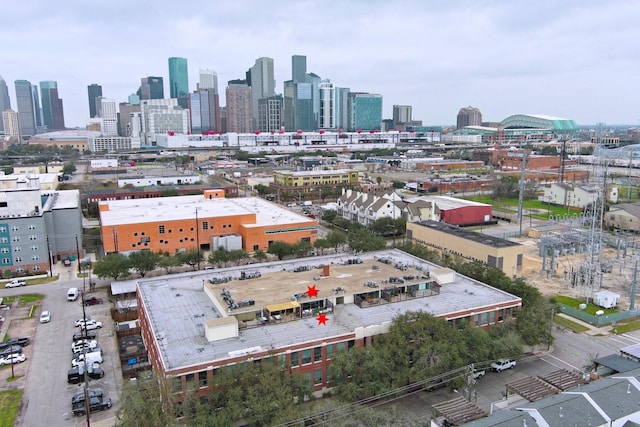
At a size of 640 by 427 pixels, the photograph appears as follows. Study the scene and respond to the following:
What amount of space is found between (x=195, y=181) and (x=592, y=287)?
153 ft

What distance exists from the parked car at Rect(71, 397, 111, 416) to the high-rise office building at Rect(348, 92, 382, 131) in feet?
534

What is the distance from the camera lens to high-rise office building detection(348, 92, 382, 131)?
172375 millimetres

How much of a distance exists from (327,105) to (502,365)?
157885 millimetres

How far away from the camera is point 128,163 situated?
8662 cm

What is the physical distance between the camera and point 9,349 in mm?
18047

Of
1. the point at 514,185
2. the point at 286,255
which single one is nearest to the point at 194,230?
the point at 286,255

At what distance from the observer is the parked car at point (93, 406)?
14.2 metres

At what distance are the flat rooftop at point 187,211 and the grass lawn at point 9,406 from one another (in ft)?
53.2

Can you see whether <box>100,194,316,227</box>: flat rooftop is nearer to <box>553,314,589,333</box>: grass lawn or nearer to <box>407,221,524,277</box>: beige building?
<box>407,221,524,277</box>: beige building

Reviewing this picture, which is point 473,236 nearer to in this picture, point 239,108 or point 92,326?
point 92,326

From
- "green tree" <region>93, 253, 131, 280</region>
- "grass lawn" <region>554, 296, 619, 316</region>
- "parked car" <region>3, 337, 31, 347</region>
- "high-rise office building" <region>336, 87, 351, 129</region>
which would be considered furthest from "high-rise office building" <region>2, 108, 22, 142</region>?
"grass lawn" <region>554, 296, 619, 316</region>

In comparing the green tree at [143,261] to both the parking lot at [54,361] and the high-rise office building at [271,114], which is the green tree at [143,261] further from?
the high-rise office building at [271,114]

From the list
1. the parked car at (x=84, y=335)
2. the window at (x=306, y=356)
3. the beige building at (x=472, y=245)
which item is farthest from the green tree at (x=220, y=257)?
the window at (x=306, y=356)

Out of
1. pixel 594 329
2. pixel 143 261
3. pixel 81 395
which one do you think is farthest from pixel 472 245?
pixel 81 395
